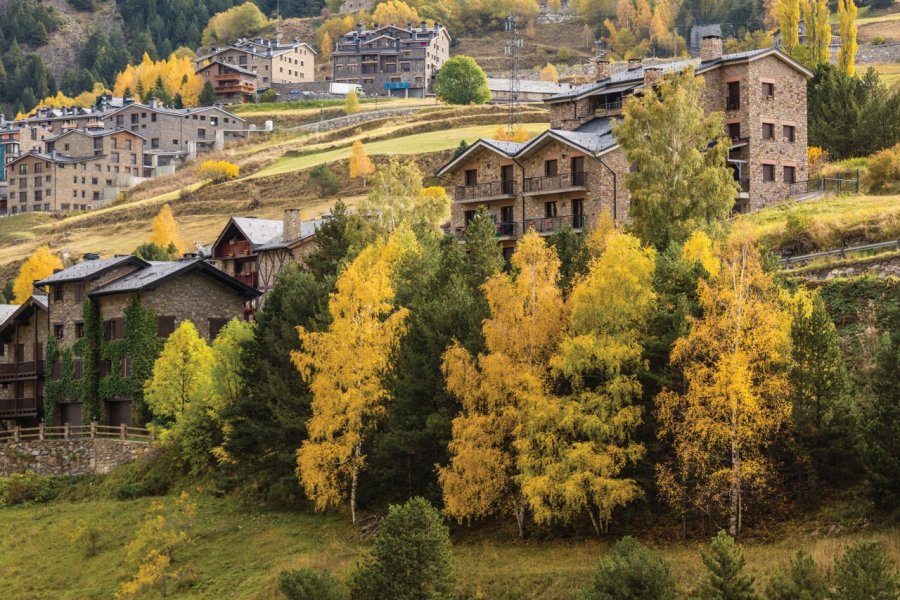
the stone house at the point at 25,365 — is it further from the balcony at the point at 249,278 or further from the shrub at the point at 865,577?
the shrub at the point at 865,577

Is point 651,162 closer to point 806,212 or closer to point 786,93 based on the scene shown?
point 806,212

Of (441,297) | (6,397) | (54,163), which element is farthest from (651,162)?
(54,163)

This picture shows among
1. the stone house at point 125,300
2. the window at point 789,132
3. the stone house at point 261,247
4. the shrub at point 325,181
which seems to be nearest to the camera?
the stone house at point 125,300

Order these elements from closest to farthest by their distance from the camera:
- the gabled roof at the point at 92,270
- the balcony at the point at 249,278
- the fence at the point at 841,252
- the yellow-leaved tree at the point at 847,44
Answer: the fence at the point at 841,252, the gabled roof at the point at 92,270, the balcony at the point at 249,278, the yellow-leaved tree at the point at 847,44

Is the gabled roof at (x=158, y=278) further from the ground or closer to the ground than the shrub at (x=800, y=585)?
further from the ground

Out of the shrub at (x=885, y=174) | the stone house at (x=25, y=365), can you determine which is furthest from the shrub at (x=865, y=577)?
the stone house at (x=25, y=365)

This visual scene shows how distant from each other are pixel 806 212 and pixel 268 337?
28675mm

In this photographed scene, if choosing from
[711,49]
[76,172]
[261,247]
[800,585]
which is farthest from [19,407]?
[76,172]

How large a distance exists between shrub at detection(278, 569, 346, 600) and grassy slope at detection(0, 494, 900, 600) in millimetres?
2154

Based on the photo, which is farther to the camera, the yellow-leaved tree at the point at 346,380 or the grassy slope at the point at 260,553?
the yellow-leaved tree at the point at 346,380

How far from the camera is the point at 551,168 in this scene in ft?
248

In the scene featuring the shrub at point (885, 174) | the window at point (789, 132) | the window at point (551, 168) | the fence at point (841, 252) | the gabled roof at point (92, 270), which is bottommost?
the fence at point (841, 252)

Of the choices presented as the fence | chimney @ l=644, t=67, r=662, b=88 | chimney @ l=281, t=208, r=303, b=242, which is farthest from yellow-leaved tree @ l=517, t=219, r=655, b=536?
chimney @ l=281, t=208, r=303, b=242

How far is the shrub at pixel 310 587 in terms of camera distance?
1407 inches
